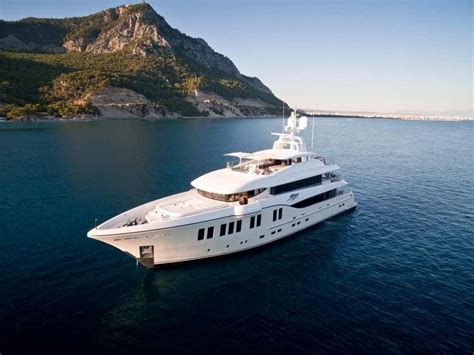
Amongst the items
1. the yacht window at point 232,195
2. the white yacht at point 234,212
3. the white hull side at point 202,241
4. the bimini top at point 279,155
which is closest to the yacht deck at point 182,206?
the white yacht at point 234,212

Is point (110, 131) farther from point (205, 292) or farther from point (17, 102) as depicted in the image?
point (205, 292)

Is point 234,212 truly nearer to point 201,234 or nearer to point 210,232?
point 210,232

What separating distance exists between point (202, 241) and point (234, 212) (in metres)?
3.33

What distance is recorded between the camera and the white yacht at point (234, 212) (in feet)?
75.5

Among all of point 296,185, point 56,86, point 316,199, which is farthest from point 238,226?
point 56,86

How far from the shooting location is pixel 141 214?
2623 cm

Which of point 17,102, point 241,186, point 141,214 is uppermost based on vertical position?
point 17,102

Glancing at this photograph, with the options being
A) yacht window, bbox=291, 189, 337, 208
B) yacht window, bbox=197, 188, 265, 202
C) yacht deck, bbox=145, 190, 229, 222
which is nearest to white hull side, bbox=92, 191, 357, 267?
yacht window, bbox=291, 189, 337, 208

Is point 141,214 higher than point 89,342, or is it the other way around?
point 141,214

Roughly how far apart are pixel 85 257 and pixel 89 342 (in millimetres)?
9635

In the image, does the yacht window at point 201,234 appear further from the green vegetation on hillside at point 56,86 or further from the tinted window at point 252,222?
the green vegetation on hillside at point 56,86

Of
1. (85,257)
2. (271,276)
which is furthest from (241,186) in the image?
(85,257)

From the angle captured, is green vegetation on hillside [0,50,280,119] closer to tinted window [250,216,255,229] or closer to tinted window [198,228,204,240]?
tinted window [198,228,204,240]

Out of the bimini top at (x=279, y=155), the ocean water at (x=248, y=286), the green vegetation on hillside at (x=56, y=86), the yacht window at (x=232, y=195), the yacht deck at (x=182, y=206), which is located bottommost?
the ocean water at (x=248, y=286)
